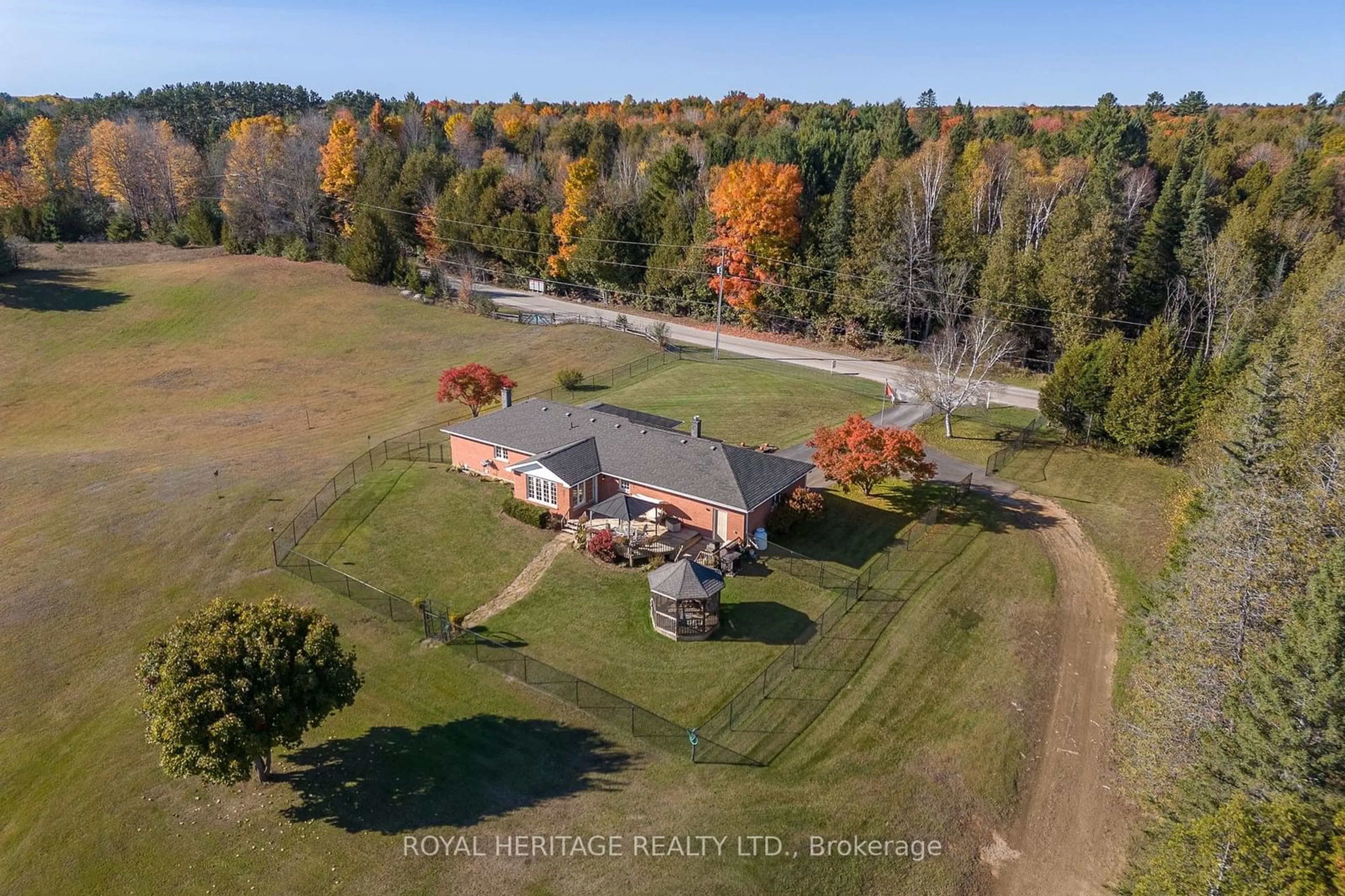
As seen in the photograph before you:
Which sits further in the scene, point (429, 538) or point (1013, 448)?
point (1013, 448)

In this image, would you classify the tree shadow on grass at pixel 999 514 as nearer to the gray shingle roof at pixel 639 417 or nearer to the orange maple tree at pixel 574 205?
the gray shingle roof at pixel 639 417

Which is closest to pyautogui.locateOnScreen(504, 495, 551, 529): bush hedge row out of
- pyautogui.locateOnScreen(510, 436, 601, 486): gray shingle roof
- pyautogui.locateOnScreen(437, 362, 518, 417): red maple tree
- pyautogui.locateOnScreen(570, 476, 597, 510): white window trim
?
pyautogui.locateOnScreen(570, 476, 597, 510): white window trim

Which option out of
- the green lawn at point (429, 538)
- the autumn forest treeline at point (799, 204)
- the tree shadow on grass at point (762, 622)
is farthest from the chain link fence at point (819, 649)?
the autumn forest treeline at point (799, 204)

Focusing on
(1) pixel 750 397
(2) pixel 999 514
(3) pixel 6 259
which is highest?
(3) pixel 6 259

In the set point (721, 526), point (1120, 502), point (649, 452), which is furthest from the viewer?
point (1120, 502)

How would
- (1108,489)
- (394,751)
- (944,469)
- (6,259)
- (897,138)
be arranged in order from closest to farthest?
(394,751), (1108,489), (944,469), (6,259), (897,138)

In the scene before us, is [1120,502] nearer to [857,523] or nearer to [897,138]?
[857,523]

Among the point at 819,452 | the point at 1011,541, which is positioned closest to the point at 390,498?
the point at 819,452

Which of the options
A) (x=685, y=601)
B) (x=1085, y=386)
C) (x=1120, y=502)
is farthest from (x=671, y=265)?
(x=685, y=601)
